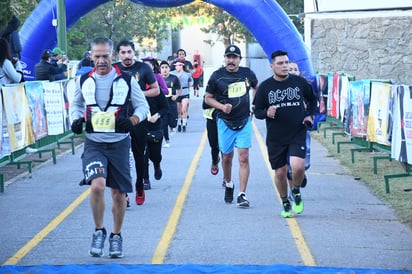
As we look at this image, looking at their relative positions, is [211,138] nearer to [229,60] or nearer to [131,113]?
[229,60]

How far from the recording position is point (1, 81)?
49.4 ft

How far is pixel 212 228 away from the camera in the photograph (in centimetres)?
1027

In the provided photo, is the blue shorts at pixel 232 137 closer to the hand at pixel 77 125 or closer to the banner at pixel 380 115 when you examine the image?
the banner at pixel 380 115

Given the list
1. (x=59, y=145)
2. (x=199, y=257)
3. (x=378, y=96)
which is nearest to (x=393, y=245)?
(x=199, y=257)

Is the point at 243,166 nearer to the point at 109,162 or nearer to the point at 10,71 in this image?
the point at 109,162

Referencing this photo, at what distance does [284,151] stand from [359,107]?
6704mm

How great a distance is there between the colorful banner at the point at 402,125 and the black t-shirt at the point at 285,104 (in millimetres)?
2488

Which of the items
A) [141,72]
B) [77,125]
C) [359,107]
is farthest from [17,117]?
[77,125]

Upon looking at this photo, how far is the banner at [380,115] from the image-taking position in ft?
48.2

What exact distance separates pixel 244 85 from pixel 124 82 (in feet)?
12.1

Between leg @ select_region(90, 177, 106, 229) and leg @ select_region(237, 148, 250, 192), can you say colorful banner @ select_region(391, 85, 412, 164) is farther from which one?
leg @ select_region(90, 177, 106, 229)

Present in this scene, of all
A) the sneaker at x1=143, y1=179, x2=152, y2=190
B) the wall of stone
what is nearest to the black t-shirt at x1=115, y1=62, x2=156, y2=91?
the sneaker at x1=143, y1=179, x2=152, y2=190

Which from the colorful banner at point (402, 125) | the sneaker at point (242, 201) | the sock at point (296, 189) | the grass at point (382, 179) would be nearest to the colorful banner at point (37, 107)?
the grass at point (382, 179)

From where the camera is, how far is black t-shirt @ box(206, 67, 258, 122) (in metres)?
12.2
